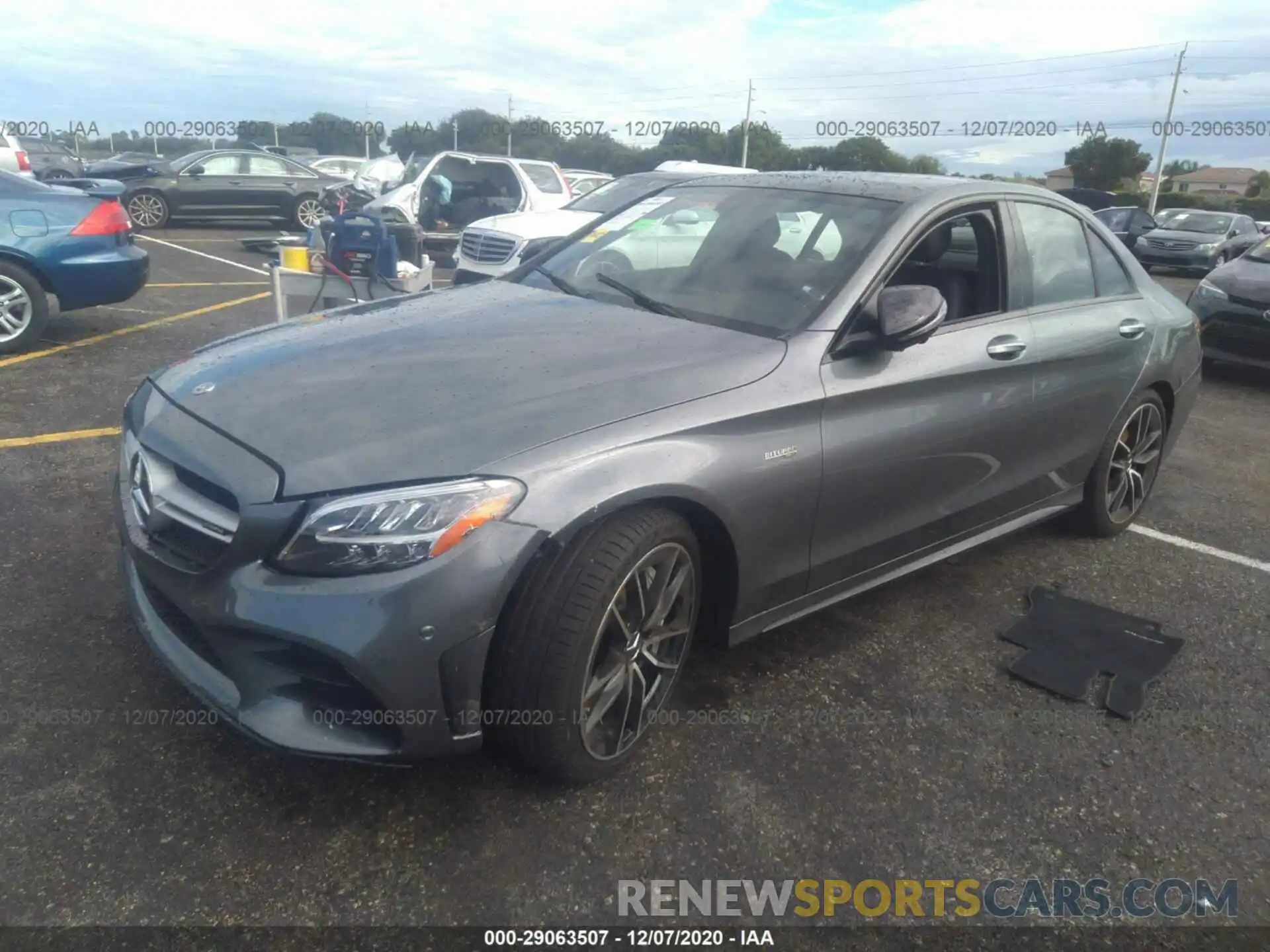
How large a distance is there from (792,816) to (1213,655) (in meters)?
1.96

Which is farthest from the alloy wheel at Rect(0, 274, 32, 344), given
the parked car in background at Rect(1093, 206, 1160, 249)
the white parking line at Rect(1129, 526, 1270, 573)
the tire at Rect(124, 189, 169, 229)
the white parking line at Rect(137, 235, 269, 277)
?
the parked car in background at Rect(1093, 206, 1160, 249)

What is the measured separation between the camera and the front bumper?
2064 mm

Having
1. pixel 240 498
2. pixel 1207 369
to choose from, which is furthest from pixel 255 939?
pixel 1207 369

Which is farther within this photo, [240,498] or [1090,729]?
[1090,729]

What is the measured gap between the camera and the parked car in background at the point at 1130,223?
19.2m

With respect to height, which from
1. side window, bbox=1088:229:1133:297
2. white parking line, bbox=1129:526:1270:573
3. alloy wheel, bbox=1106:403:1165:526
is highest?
side window, bbox=1088:229:1133:297

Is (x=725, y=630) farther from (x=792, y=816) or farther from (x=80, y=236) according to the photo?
(x=80, y=236)

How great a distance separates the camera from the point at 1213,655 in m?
3.44

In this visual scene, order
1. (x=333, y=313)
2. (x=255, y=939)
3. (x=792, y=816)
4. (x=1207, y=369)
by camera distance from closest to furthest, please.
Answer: (x=255, y=939)
(x=792, y=816)
(x=333, y=313)
(x=1207, y=369)

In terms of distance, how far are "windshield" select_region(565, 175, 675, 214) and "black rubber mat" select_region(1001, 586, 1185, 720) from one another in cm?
603

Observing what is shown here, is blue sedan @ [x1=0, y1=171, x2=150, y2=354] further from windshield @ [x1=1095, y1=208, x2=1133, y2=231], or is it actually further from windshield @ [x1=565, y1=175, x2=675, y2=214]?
windshield @ [x1=1095, y1=208, x2=1133, y2=231]

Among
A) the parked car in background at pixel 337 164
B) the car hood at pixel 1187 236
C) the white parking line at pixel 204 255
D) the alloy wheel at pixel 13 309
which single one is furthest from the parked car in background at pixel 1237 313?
the parked car in background at pixel 337 164

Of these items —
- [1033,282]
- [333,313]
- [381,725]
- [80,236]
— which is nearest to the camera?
[381,725]

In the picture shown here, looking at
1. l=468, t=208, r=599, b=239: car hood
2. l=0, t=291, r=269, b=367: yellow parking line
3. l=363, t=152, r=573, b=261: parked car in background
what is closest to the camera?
l=0, t=291, r=269, b=367: yellow parking line
